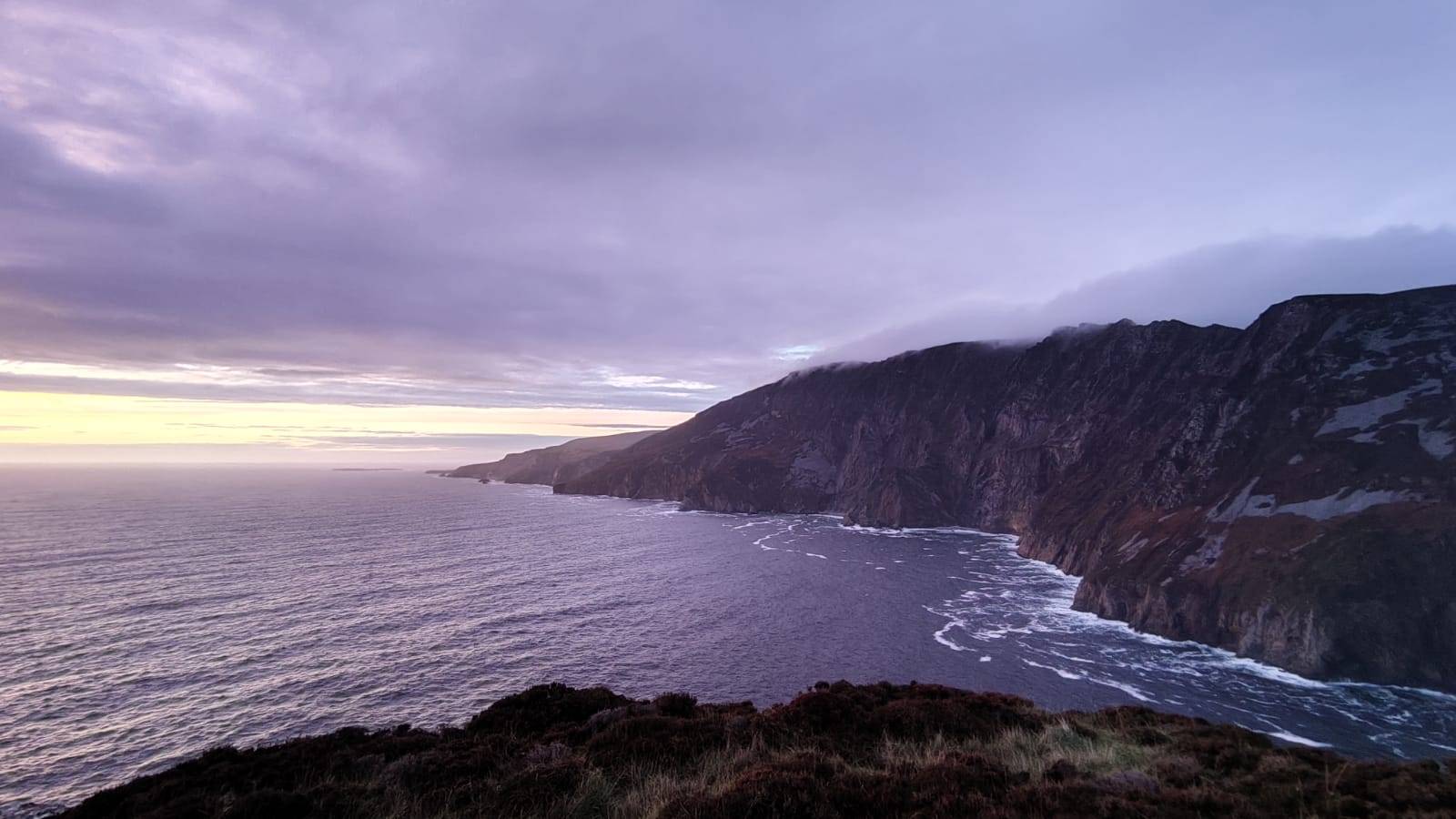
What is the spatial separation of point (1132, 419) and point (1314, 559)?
8101 cm

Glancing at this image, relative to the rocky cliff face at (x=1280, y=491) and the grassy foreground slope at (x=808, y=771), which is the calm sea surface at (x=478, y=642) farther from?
the grassy foreground slope at (x=808, y=771)

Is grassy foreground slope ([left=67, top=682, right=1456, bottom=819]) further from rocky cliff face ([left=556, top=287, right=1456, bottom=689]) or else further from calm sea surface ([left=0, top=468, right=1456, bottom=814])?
rocky cliff face ([left=556, top=287, right=1456, bottom=689])

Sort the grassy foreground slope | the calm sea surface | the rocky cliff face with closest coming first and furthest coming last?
the grassy foreground slope
the calm sea surface
the rocky cliff face

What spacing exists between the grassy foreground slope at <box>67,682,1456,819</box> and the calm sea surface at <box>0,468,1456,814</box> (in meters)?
26.5

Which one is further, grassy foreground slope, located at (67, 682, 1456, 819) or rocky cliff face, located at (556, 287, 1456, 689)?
rocky cliff face, located at (556, 287, 1456, 689)

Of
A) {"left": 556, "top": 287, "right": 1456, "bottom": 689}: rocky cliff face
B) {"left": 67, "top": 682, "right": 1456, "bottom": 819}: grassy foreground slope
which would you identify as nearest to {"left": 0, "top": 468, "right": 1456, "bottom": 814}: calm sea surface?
{"left": 556, "top": 287, "right": 1456, "bottom": 689}: rocky cliff face

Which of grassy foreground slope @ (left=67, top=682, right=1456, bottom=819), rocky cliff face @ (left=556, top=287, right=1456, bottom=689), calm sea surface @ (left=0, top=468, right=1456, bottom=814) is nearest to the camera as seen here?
grassy foreground slope @ (left=67, top=682, right=1456, bottom=819)

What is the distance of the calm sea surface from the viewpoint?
137ft

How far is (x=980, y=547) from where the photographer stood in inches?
5285

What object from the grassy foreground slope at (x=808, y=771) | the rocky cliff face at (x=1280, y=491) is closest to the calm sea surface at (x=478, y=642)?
the rocky cliff face at (x=1280, y=491)

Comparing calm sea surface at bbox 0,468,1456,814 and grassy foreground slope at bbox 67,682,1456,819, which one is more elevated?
grassy foreground slope at bbox 67,682,1456,819

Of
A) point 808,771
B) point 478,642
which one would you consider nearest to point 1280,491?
point 808,771

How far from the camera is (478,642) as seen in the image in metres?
59.1

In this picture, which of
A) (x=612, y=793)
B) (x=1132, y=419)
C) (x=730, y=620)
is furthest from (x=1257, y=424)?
(x=612, y=793)
